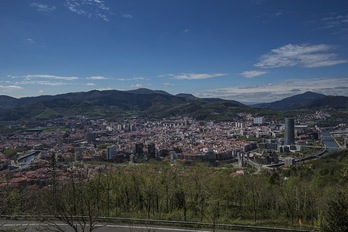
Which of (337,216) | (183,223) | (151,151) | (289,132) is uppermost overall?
(337,216)

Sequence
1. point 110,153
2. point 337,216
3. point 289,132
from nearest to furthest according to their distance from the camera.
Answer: point 337,216 < point 110,153 < point 289,132

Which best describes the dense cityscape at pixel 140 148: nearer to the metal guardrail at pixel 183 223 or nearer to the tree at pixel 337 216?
the metal guardrail at pixel 183 223

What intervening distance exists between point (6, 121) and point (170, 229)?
461ft

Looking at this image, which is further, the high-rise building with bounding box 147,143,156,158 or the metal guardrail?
the high-rise building with bounding box 147,143,156,158

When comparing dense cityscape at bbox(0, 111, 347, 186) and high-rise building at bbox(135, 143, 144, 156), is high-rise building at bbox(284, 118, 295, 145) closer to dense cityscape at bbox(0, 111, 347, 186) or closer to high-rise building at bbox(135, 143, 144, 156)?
dense cityscape at bbox(0, 111, 347, 186)

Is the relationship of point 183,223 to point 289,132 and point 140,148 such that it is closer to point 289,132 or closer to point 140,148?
point 140,148

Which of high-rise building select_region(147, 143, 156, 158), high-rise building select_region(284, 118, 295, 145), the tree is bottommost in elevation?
high-rise building select_region(147, 143, 156, 158)

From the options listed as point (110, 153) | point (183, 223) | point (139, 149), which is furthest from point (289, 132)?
point (183, 223)

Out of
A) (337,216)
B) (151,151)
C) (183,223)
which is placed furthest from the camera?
(151,151)

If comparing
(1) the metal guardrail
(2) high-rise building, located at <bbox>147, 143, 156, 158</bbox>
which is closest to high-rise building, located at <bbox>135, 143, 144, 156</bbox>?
(2) high-rise building, located at <bbox>147, 143, 156, 158</bbox>

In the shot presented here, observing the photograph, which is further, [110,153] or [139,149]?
[139,149]

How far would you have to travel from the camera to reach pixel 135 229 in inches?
488

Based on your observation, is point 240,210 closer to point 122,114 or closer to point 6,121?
point 6,121

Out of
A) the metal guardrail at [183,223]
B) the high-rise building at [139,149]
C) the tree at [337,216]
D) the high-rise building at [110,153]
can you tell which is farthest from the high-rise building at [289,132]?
the tree at [337,216]
